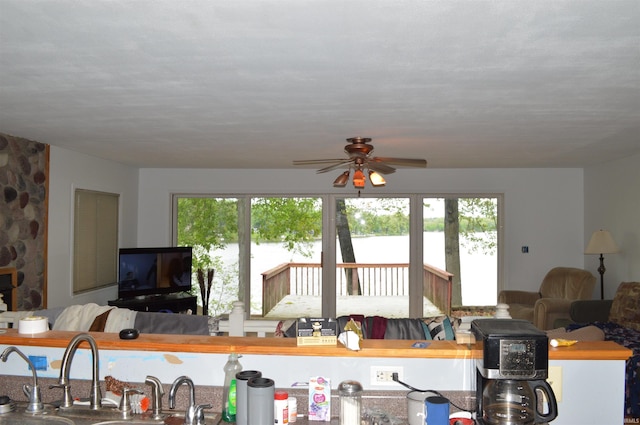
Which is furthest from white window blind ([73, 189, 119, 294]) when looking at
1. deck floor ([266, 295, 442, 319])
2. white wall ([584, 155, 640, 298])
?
white wall ([584, 155, 640, 298])

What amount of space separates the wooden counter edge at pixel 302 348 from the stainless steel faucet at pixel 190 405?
19 centimetres

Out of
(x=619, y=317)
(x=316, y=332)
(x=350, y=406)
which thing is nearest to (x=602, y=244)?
(x=619, y=317)

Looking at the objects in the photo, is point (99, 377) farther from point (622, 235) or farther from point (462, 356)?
point (622, 235)

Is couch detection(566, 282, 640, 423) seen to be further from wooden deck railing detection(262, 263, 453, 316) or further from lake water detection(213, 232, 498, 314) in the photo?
wooden deck railing detection(262, 263, 453, 316)

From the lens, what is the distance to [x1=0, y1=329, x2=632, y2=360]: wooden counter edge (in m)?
2.18

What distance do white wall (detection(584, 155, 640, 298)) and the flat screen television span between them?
216 inches

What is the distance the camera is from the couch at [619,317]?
4.77 meters

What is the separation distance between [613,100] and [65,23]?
10.6 ft

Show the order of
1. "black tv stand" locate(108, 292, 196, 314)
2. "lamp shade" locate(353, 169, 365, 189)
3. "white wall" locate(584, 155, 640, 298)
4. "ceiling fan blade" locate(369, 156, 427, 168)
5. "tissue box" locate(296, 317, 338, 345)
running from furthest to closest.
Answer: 1. "black tv stand" locate(108, 292, 196, 314)
2. "white wall" locate(584, 155, 640, 298)
3. "lamp shade" locate(353, 169, 365, 189)
4. "ceiling fan blade" locate(369, 156, 427, 168)
5. "tissue box" locate(296, 317, 338, 345)

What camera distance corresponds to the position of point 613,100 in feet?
11.8

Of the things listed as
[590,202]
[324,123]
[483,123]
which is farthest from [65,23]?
[590,202]

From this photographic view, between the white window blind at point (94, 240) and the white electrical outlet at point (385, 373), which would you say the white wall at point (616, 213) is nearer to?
the white electrical outlet at point (385, 373)

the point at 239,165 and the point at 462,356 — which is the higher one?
the point at 239,165

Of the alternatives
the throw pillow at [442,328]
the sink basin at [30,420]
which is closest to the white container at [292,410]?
the sink basin at [30,420]
